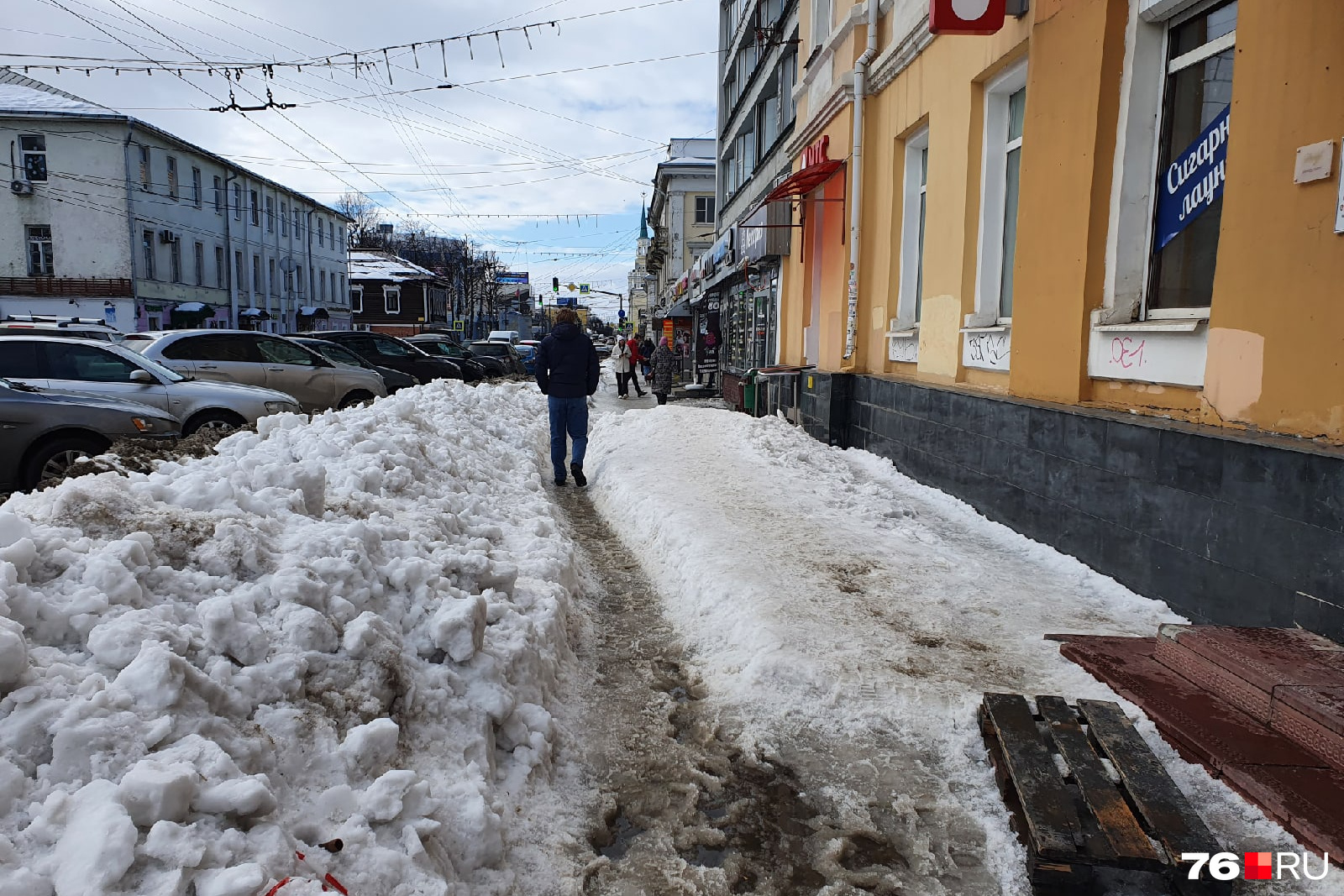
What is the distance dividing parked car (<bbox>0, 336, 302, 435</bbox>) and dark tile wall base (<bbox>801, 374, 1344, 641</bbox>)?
6.98 m

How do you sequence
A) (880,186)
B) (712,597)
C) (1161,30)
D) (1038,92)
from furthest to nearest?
(880,186) → (1038,92) → (1161,30) → (712,597)

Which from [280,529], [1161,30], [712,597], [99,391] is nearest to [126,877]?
[280,529]

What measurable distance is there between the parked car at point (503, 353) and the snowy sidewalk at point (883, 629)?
22704 mm

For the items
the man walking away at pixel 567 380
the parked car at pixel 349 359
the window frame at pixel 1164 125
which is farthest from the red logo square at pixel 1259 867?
the parked car at pixel 349 359

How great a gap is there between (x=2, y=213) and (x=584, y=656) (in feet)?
130

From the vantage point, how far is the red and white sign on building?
6.67 metres

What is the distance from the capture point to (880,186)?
1041 cm

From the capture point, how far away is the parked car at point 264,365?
1153 centimetres

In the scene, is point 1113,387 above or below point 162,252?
below

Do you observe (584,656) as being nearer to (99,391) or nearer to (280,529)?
(280,529)

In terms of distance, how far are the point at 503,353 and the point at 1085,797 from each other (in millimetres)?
30620

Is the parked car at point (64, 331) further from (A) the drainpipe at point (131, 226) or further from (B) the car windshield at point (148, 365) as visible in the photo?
(A) the drainpipe at point (131, 226)

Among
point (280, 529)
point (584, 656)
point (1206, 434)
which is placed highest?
point (1206, 434)

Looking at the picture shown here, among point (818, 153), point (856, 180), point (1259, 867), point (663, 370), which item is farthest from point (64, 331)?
point (1259, 867)
